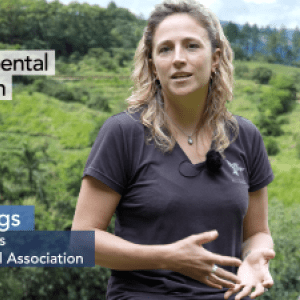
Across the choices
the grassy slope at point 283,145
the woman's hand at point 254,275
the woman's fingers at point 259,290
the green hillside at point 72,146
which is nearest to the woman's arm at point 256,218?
the woman's hand at point 254,275

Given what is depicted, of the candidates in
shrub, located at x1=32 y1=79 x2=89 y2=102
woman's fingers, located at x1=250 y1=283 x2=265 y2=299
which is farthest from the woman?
shrub, located at x1=32 y1=79 x2=89 y2=102

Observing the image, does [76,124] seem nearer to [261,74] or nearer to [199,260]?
[261,74]

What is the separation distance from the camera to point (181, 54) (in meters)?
1.63

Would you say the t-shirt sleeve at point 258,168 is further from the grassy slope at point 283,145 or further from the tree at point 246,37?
the tree at point 246,37

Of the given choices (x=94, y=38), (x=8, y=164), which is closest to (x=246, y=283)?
(x=8, y=164)

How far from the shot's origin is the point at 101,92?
204 inches

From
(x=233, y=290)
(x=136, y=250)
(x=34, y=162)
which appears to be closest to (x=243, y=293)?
(x=233, y=290)

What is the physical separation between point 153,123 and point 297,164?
3.52 meters

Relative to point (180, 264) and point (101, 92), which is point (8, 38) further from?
point (180, 264)

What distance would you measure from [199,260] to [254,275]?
1.03 feet

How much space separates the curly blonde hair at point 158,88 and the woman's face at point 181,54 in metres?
0.04

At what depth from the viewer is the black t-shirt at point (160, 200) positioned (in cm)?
151

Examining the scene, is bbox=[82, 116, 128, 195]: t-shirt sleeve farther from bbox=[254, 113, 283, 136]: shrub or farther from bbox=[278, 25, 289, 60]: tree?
bbox=[278, 25, 289, 60]: tree

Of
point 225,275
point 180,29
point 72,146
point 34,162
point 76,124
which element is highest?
point 180,29
